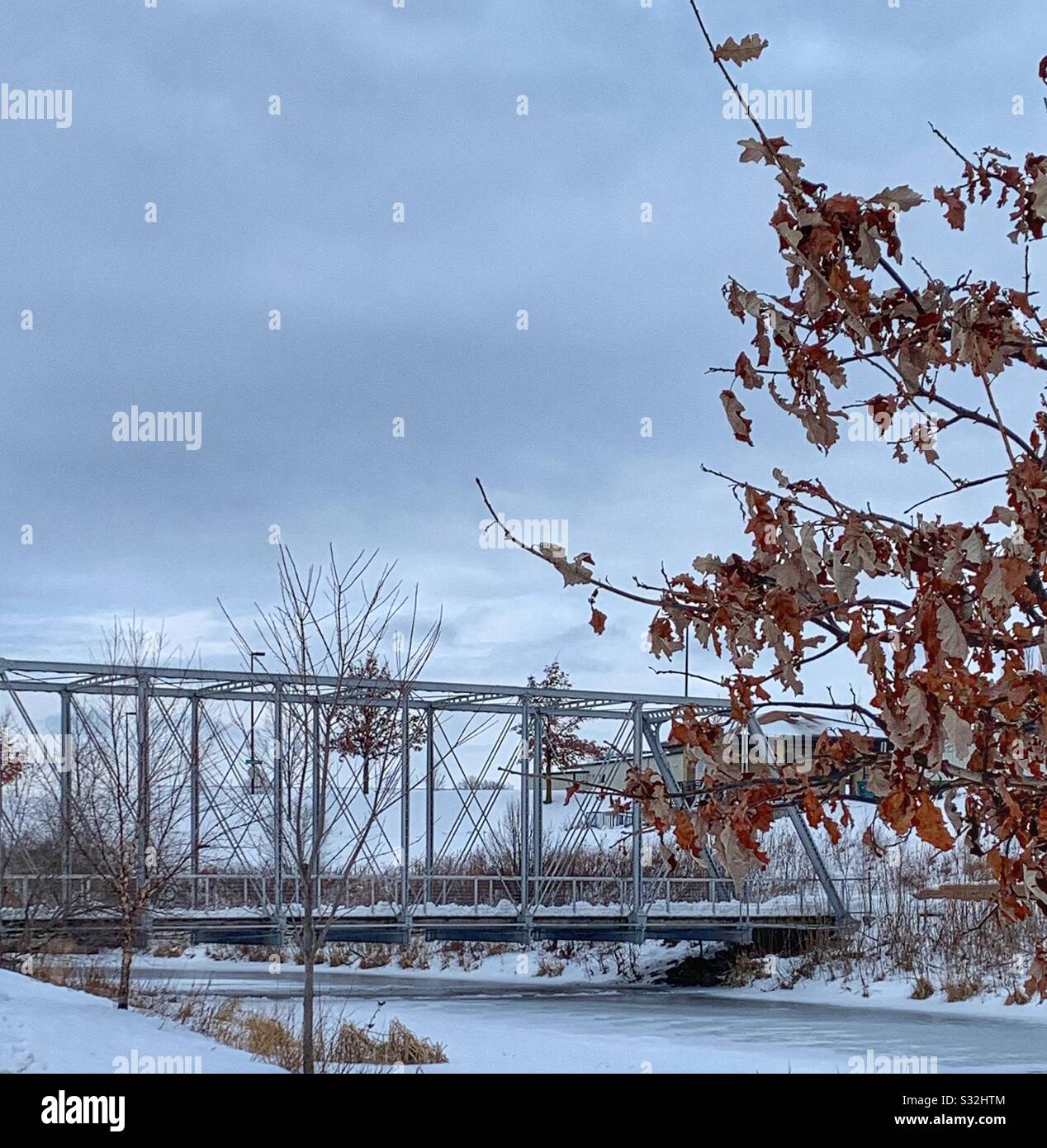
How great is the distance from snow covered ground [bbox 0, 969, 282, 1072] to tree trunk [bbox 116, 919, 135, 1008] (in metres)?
0.86

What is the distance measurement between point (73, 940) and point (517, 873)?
1252cm

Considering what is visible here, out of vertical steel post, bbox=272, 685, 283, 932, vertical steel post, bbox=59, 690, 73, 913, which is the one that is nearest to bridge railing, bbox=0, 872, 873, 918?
vertical steel post, bbox=59, 690, 73, 913

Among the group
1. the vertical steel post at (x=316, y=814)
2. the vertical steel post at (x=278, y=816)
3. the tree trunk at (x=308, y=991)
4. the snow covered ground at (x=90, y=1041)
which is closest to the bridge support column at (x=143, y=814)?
the vertical steel post at (x=278, y=816)

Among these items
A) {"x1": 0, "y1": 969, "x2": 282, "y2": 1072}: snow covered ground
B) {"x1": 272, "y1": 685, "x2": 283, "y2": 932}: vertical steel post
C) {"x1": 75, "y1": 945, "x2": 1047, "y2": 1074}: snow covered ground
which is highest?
{"x1": 272, "y1": 685, "x2": 283, "y2": 932}: vertical steel post

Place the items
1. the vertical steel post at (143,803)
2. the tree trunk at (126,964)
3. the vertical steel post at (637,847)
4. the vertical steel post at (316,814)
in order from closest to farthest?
the vertical steel post at (316,814)
the tree trunk at (126,964)
the vertical steel post at (143,803)
the vertical steel post at (637,847)

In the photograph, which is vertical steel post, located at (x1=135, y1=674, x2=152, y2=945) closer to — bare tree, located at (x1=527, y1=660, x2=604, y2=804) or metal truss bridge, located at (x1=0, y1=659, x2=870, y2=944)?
metal truss bridge, located at (x1=0, y1=659, x2=870, y2=944)

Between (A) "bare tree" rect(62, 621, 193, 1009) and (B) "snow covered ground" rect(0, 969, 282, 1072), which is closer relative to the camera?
(B) "snow covered ground" rect(0, 969, 282, 1072)

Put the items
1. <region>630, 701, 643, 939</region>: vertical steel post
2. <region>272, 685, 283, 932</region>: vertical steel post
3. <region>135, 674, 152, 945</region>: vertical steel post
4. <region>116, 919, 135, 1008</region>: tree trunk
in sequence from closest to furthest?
<region>272, 685, 283, 932</region>: vertical steel post → <region>116, 919, 135, 1008</region>: tree trunk → <region>135, 674, 152, 945</region>: vertical steel post → <region>630, 701, 643, 939</region>: vertical steel post

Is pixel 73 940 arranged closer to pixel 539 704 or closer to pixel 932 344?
pixel 539 704

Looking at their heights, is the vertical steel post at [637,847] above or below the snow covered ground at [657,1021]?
above

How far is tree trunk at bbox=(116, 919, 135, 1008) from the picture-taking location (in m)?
15.5

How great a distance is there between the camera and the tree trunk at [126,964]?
15.5 metres

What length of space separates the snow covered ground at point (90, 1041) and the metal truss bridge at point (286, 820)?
1697 mm

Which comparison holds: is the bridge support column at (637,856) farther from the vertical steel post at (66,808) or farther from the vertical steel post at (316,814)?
the vertical steel post at (316,814)
